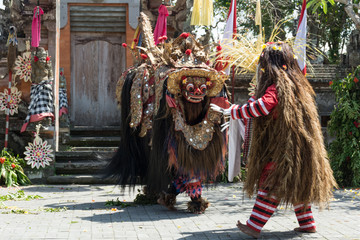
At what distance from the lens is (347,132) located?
28.9ft

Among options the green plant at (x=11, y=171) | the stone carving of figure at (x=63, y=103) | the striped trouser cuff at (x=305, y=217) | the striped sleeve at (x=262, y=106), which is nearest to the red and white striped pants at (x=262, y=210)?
the striped trouser cuff at (x=305, y=217)

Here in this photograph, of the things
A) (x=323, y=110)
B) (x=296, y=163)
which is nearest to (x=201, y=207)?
(x=296, y=163)

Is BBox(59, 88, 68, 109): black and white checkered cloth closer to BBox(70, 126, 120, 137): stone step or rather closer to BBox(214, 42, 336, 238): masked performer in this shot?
BBox(70, 126, 120, 137): stone step

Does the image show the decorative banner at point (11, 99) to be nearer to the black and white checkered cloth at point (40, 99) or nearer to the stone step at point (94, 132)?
the black and white checkered cloth at point (40, 99)

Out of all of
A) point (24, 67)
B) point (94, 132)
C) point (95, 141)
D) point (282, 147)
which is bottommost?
point (95, 141)

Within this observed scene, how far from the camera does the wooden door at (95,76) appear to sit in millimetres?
12305

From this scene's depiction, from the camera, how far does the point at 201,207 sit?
6.14 meters

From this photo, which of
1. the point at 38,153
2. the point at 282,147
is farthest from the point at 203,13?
the point at 38,153

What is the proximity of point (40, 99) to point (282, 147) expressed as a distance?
238 inches

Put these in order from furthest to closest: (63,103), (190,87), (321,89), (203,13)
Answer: (63,103), (321,89), (203,13), (190,87)

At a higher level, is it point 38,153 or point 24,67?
point 24,67

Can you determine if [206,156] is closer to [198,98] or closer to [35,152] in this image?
[198,98]

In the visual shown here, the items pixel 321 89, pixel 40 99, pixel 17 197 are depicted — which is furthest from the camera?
pixel 321 89

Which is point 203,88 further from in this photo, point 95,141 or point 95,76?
point 95,76
